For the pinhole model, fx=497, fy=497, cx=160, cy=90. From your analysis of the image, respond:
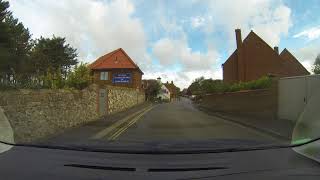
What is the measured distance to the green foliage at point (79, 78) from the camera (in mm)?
29438

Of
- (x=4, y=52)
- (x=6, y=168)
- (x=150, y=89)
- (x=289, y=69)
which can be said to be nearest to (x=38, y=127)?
(x=6, y=168)

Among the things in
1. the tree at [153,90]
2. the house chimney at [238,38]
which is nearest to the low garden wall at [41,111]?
the house chimney at [238,38]

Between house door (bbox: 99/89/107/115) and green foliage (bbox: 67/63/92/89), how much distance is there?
93.2 inches

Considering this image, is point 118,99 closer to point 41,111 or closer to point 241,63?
point 241,63

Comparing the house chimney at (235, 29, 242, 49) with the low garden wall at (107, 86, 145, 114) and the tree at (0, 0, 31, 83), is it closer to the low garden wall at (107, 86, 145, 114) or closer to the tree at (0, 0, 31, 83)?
the low garden wall at (107, 86, 145, 114)

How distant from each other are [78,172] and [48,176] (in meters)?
0.20

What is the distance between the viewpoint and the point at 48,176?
3.34m

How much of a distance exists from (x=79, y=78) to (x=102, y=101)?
4.59m

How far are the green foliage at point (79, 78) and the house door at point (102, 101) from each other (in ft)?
7.77

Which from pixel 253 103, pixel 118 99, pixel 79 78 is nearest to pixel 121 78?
pixel 118 99

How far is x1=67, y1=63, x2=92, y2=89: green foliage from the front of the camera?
96.6 ft

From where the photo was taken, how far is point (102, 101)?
1348 inches

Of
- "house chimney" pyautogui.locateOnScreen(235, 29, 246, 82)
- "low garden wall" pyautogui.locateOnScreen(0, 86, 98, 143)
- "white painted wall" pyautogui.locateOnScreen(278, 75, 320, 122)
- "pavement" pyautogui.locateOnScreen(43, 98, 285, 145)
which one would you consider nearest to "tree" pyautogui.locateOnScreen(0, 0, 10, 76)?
"low garden wall" pyautogui.locateOnScreen(0, 86, 98, 143)

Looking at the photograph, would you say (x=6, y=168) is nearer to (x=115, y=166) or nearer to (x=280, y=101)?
(x=115, y=166)
